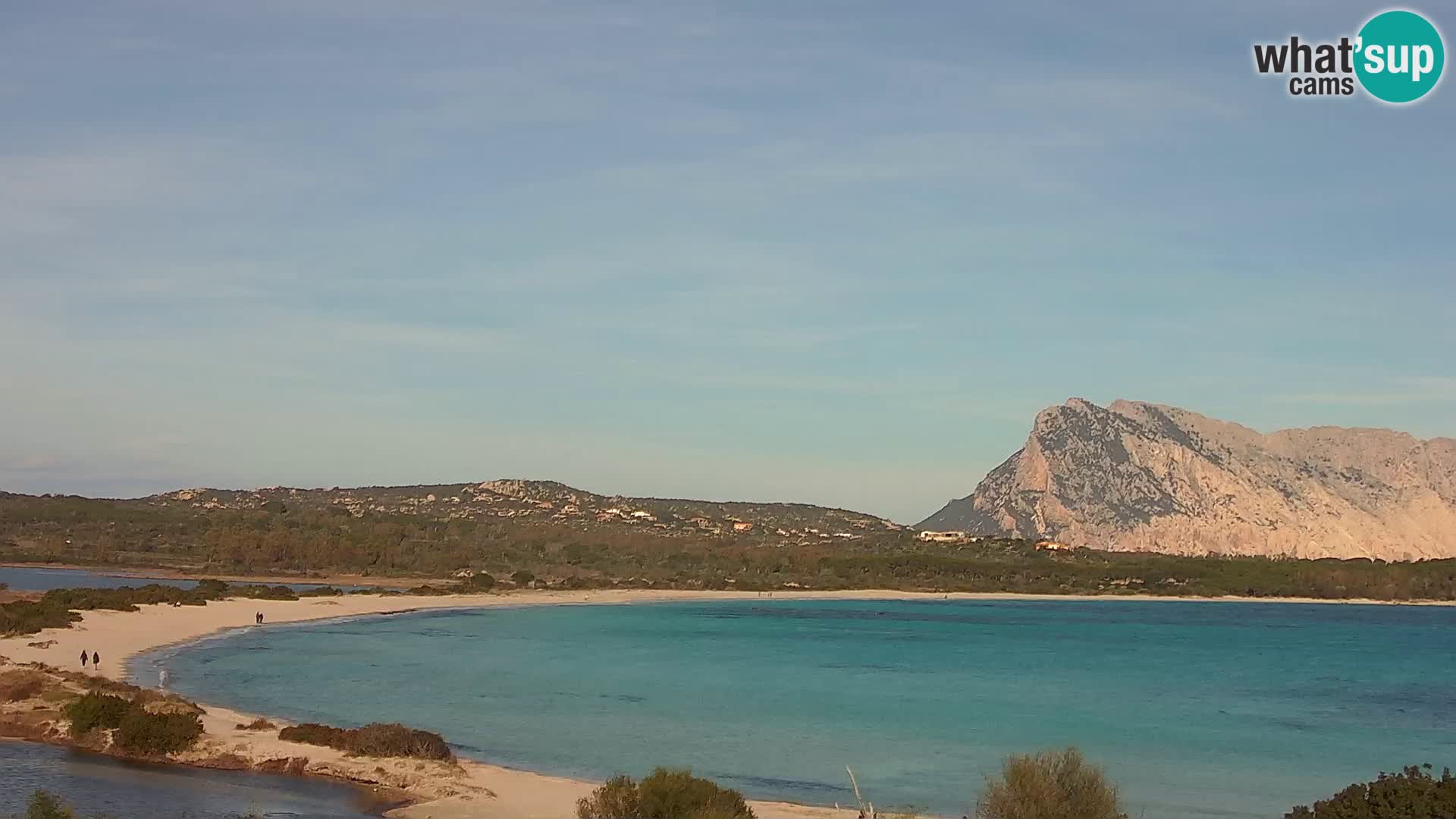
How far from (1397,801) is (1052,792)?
4587mm

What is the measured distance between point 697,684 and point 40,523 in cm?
12014

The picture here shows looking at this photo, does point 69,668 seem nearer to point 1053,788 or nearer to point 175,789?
point 175,789

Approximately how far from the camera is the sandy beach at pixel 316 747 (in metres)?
23.4

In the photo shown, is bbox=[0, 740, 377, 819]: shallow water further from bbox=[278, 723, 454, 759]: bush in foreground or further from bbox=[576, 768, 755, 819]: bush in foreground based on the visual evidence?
bbox=[576, 768, 755, 819]: bush in foreground

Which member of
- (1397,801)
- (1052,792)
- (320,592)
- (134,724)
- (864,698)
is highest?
(1397,801)

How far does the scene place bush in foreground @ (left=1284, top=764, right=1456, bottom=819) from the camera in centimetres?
1700

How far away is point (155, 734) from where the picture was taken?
2669cm

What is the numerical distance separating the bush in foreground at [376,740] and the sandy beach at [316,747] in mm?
377

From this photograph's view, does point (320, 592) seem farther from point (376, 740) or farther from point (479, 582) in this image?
point (376, 740)

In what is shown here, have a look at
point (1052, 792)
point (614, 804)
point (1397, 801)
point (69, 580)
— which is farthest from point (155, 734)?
A: point (69, 580)

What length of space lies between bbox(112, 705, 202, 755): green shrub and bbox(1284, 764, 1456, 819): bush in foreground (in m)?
21.2

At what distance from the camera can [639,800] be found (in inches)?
786

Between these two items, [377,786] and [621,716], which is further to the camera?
[621,716]

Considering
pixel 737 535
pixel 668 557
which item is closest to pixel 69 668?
pixel 668 557
